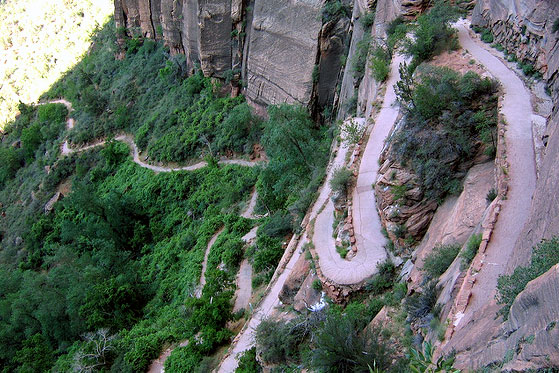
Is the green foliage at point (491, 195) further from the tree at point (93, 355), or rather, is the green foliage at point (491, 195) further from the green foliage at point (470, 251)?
the tree at point (93, 355)

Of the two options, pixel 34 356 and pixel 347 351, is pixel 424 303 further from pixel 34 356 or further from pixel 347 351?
pixel 34 356

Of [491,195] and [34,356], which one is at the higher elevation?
[491,195]

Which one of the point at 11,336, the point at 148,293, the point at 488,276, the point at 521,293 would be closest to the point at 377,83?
the point at 488,276

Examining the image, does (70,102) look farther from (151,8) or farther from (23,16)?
(23,16)

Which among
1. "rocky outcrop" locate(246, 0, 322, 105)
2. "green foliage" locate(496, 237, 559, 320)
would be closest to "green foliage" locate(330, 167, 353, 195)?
"green foliage" locate(496, 237, 559, 320)

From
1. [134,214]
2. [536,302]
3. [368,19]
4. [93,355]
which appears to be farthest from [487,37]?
[134,214]

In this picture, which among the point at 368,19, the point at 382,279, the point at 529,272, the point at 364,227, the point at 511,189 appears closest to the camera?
the point at 529,272
